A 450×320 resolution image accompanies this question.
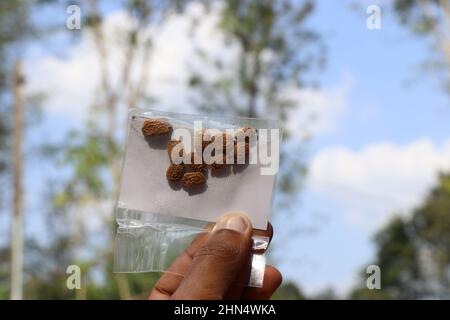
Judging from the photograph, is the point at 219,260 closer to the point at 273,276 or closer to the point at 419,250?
the point at 273,276

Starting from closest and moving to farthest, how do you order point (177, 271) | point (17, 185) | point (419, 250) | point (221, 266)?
point (221, 266), point (177, 271), point (17, 185), point (419, 250)

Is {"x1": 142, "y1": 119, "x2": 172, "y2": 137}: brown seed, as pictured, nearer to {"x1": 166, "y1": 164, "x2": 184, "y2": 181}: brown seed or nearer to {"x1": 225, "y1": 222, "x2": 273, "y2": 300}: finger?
{"x1": 166, "y1": 164, "x2": 184, "y2": 181}: brown seed

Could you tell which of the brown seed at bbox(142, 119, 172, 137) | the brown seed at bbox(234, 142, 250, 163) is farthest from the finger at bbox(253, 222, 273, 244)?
the brown seed at bbox(142, 119, 172, 137)

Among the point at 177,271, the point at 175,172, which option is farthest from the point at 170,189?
the point at 177,271

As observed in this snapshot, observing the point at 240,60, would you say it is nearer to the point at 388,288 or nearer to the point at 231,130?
the point at 231,130

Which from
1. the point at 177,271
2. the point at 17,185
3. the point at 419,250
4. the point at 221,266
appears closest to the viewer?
the point at 221,266

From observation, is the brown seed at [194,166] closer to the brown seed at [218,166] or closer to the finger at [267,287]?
the brown seed at [218,166]
